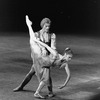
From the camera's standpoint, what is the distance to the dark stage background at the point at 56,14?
25594 mm

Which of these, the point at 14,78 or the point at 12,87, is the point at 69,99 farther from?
the point at 14,78

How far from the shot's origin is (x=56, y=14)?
31328 millimetres

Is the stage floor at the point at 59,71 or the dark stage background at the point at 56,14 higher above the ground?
the dark stage background at the point at 56,14

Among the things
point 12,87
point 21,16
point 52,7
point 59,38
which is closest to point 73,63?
point 12,87

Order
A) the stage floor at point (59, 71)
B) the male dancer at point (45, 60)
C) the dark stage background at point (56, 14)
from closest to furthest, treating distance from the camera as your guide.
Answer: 1. the male dancer at point (45, 60)
2. the stage floor at point (59, 71)
3. the dark stage background at point (56, 14)

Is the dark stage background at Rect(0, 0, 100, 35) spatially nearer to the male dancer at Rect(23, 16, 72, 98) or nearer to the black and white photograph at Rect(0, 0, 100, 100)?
the black and white photograph at Rect(0, 0, 100, 100)

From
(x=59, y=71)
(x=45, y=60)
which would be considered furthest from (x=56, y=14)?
(x=45, y=60)

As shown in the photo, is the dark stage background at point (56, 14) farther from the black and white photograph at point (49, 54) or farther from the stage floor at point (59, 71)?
the stage floor at point (59, 71)

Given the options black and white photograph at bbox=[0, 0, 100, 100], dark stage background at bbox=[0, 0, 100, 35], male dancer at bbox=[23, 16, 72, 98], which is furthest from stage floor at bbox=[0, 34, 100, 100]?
dark stage background at bbox=[0, 0, 100, 35]

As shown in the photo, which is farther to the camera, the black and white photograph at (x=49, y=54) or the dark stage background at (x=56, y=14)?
the dark stage background at (x=56, y=14)

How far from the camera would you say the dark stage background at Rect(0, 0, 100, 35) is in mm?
25594

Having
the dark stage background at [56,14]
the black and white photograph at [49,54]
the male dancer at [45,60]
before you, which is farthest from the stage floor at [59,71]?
the dark stage background at [56,14]

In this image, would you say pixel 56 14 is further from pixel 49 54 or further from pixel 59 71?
pixel 49 54

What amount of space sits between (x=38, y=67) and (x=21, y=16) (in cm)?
2106
